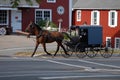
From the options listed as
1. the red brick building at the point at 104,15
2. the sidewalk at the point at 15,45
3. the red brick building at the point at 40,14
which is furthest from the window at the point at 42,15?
the sidewalk at the point at 15,45

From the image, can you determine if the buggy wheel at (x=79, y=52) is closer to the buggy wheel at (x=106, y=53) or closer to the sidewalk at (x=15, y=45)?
the buggy wheel at (x=106, y=53)

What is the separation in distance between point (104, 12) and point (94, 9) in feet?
4.66

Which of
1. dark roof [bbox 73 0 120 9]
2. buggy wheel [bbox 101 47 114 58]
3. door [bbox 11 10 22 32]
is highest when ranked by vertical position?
dark roof [bbox 73 0 120 9]

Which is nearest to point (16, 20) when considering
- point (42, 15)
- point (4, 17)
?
point (4, 17)

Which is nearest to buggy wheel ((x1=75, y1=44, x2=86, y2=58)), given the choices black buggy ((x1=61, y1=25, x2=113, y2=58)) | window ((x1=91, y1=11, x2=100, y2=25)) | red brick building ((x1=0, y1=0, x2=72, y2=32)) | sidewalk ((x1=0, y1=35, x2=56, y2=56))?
Result: black buggy ((x1=61, y1=25, x2=113, y2=58))

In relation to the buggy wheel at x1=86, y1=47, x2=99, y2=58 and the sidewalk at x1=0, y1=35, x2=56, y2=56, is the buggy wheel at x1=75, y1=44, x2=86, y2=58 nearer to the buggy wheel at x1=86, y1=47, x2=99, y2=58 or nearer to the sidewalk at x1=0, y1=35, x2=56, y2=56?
the buggy wheel at x1=86, y1=47, x2=99, y2=58

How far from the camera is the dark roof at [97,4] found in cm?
5691

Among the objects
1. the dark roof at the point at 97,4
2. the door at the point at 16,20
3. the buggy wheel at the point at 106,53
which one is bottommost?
the buggy wheel at the point at 106,53

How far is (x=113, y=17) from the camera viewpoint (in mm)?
56750

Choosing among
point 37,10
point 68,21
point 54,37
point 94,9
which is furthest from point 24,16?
point 54,37

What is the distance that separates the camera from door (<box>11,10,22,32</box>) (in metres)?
49.0

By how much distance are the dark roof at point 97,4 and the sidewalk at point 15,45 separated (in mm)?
18004

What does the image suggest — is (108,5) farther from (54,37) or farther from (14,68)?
(14,68)

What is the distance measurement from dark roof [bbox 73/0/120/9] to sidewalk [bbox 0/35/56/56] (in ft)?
59.1
